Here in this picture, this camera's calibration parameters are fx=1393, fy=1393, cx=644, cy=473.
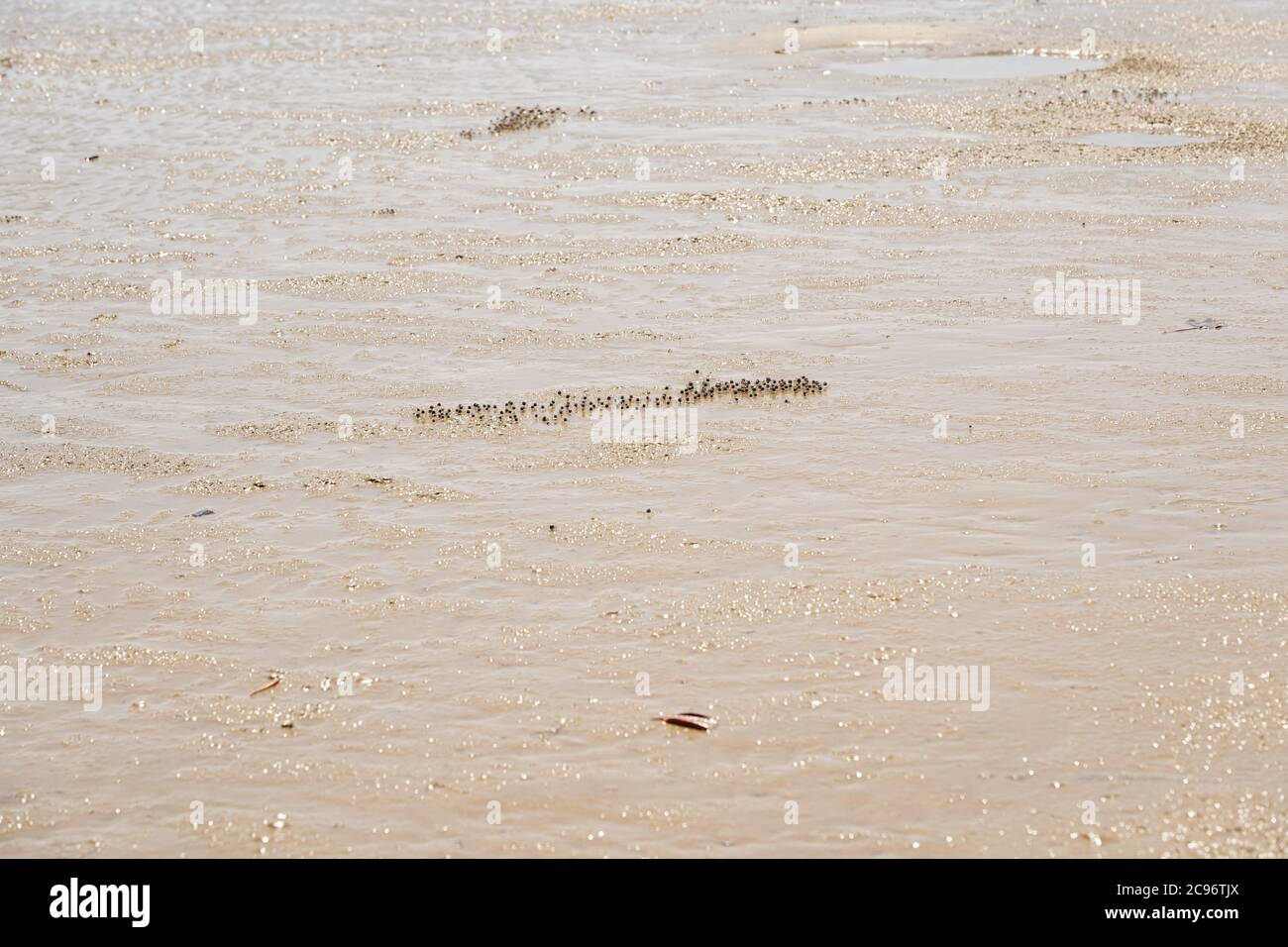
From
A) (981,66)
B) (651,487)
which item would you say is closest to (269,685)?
(651,487)

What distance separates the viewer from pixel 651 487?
8133 millimetres

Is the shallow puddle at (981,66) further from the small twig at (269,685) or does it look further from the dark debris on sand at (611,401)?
the small twig at (269,685)

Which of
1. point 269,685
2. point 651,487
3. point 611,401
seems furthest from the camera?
point 611,401

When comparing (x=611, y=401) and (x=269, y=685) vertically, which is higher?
(x=611, y=401)

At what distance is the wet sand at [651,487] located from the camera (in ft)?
18.7

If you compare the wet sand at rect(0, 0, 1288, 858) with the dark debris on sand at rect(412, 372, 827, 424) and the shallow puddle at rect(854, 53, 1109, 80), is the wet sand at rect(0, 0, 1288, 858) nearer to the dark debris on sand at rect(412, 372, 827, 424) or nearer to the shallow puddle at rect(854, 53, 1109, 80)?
the dark debris on sand at rect(412, 372, 827, 424)

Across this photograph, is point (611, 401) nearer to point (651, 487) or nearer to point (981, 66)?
point (651, 487)

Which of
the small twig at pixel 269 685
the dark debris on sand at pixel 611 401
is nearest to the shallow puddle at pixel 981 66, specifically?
the dark debris on sand at pixel 611 401

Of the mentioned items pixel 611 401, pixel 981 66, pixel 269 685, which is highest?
pixel 981 66

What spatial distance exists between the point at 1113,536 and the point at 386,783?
407 cm

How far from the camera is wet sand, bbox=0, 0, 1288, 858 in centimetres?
571

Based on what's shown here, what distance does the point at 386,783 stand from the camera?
5.75 metres

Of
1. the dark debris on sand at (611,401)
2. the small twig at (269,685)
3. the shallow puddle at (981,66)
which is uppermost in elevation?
the shallow puddle at (981,66)
